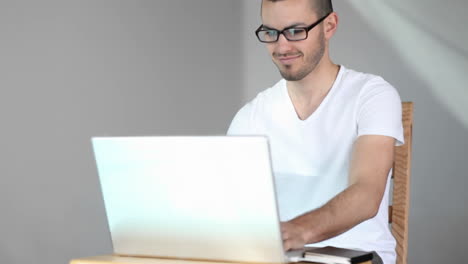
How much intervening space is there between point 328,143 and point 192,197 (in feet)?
2.21

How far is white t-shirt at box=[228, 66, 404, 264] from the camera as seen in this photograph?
1.70 metres

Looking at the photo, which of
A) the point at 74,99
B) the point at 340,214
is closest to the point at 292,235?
the point at 340,214

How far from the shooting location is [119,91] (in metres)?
3.24

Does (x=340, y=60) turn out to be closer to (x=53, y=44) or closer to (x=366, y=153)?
(x=53, y=44)

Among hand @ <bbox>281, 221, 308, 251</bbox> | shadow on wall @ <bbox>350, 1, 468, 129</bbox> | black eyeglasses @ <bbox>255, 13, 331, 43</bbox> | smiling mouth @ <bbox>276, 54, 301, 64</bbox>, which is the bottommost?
hand @ <bbox>281, 221, 308, 251</bbox>

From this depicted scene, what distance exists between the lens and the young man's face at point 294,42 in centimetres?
175

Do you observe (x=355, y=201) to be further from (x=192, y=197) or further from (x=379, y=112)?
(x=192, y=197)

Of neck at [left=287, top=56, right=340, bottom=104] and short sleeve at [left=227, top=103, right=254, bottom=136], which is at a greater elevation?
neck at [left=287, top=56, right=340, bottom=104]

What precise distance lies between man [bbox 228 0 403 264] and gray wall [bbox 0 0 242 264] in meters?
1.16

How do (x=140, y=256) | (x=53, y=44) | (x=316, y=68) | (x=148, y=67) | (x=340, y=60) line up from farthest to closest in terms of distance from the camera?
(x=340, y=60) < (x=148, y=67) < (x=53, y=44) < (x=316, y=68) < (x=140, y=256)

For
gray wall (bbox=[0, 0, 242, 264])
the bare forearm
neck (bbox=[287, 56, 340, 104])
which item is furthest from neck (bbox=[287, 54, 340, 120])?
gray wall (bbox=[0, 0, 242, 264])

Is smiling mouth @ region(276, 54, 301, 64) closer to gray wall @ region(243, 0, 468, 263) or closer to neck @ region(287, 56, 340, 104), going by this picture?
neck @ region(287, 56, 340, 104)

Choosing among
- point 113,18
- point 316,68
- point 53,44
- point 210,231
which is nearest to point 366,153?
point 316,68

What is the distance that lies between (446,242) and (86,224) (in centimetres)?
163
